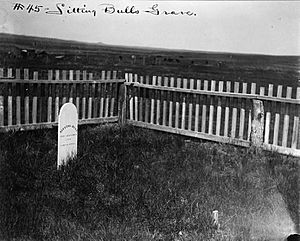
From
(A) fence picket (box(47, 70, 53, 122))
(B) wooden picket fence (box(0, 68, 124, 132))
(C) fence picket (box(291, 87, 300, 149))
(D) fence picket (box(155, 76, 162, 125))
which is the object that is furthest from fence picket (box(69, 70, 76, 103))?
(C) fence picket (box(291, 87, 300, 149))

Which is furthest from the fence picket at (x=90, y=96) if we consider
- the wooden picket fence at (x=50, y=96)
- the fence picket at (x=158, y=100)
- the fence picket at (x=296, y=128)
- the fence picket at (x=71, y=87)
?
the fence picket at (x=296, y=128)

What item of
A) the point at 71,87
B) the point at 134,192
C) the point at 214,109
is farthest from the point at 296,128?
the point at 71,87

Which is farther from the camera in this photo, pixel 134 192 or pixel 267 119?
pixel 267 119

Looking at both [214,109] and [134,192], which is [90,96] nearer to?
[134,192]

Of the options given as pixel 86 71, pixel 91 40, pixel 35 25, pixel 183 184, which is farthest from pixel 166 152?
pixel 35 25

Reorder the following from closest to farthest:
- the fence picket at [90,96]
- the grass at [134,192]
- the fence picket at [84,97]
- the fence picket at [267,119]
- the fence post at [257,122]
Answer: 1. the grass at [134,192]
2. the fence picket at [84,97]
3. the fence picket at [90,96]
4. the fence picket at [267,119]
5. the fence post at [257,122]

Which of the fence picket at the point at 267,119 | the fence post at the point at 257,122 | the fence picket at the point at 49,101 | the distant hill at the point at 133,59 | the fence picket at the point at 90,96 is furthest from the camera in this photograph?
the fence post at the point at 257,122

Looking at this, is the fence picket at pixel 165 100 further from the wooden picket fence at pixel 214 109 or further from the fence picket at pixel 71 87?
the fence picket at pixel 71 87
